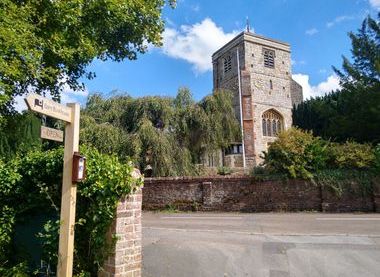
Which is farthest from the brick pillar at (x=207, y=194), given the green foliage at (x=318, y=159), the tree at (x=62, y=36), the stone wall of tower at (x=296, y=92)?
the stone wall of tower at (x=296, y=92)

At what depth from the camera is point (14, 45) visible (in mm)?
6398

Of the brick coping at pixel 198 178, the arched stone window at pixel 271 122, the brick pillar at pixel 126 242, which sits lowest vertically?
the brick pillar at pixel 126 242

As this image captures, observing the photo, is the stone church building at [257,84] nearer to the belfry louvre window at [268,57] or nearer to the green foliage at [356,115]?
the belfry louvre window at [268,57]

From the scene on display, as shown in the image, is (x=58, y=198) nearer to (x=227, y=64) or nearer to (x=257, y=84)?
(x=257, y=84)

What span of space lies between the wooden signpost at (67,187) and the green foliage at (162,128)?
16.5m

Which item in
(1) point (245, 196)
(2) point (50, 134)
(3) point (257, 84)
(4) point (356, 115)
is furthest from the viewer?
(3) point (257, 84)

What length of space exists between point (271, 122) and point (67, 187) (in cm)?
4124

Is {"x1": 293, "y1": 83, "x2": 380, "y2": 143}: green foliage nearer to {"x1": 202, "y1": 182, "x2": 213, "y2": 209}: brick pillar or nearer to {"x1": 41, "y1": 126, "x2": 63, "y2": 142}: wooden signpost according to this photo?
{"x1": 202, "y1": 182, "x2": 213, "y2": 209}: brick pillar

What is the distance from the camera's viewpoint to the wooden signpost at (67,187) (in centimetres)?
483

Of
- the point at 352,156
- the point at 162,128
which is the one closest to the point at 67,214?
the point at 352,156

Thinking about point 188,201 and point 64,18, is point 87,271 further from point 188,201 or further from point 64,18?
point 188,201

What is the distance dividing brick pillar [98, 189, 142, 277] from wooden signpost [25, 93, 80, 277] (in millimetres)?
650

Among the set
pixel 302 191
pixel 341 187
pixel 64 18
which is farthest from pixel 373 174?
pixel 64 18

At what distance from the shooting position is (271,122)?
44.5 meters
